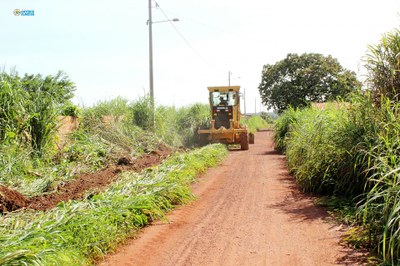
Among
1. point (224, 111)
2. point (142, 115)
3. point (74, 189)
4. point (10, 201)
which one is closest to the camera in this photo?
point (10, 201)

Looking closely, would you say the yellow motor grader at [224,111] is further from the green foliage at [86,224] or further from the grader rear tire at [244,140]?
the green foliage at [86,224]

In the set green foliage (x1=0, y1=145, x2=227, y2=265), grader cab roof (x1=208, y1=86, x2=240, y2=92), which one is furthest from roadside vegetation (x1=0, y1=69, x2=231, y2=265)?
grader cab roof (x1=208, y1=86, x2=240, y2=92)

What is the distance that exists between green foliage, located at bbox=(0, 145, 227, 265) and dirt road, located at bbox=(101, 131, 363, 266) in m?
0.21

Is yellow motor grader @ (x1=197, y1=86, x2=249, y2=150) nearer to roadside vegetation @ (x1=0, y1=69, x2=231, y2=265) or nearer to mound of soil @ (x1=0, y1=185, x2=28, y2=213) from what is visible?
roadside vegetation @ (x1=0, y1=69, x2=231, y2=265)

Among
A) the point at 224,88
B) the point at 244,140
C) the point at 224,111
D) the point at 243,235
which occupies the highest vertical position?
the point at 224,88

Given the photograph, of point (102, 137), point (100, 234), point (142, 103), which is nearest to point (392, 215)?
point (100, 234)

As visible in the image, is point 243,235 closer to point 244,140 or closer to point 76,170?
point 76,170

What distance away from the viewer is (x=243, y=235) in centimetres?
572

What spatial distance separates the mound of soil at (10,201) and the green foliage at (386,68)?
6.00 m

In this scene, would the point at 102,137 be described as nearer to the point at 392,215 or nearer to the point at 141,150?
the point at 141,150

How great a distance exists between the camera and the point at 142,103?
19.3 m

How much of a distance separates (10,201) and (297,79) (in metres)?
43.0

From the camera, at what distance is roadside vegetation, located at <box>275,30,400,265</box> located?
575 centimetres

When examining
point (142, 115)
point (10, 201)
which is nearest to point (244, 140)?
point (142, 115)
